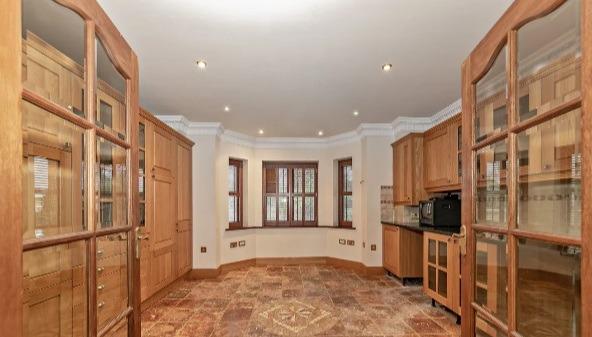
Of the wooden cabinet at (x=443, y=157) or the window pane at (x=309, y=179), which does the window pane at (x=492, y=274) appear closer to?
the wooden cabinet at (x=443, y=157)

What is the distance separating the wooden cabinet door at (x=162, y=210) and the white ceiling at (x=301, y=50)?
555 mm

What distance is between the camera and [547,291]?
3.44ft

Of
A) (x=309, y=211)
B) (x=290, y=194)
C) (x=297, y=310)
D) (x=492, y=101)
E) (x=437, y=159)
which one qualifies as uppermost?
(x=492, y=101)

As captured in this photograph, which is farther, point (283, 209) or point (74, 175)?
point (283, 209)

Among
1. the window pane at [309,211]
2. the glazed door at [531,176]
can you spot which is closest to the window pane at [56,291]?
the glazed door at [531,176]

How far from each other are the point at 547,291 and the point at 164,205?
3914 mm

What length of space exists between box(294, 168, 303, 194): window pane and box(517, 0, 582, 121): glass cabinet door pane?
5.46 m

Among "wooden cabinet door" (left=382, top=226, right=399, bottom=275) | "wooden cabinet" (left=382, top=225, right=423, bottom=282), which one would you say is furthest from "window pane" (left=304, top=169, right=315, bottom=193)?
"wooden cabinet" (left=382, top=225, right=423, bottom=282)

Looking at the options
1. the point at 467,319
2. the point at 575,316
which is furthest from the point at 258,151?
the point at 575,316

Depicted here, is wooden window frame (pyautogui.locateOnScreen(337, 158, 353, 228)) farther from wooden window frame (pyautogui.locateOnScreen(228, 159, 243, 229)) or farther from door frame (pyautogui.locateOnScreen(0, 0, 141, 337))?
door frame (pyautogui.locateOnScreen(0, 0, 141, 337))

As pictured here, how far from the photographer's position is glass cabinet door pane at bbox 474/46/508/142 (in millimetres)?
1170

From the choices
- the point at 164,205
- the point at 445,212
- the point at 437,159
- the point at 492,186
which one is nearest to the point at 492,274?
the point at 492,186

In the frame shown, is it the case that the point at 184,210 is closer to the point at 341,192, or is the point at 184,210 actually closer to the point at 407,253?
the point at 341,192

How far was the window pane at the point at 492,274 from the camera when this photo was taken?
115cm
